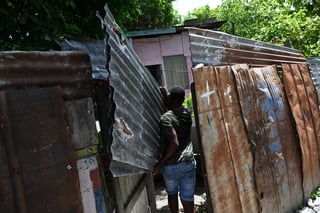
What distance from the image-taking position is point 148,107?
3016mm

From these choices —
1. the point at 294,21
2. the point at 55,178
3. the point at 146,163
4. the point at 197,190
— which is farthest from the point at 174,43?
the point at 55,178

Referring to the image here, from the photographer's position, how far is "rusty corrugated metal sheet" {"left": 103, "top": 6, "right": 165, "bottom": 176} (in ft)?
7.36

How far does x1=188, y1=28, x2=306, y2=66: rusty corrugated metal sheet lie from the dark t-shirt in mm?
592

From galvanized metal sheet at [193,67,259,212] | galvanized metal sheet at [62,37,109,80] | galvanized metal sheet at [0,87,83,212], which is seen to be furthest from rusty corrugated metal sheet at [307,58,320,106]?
galvanized metal sheet at [0,87,83,212]

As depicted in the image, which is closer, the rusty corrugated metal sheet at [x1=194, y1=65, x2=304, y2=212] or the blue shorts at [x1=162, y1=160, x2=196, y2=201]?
the rusty corrugated metal sheet at [x1=194, y1=65, x2=304, y2=212]

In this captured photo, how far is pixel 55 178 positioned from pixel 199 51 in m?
1.96

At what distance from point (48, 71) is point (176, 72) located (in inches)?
420

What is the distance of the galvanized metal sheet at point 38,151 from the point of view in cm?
186

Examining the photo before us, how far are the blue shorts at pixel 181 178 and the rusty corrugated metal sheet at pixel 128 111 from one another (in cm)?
50

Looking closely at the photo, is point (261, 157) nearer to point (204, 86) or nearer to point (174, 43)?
point (204, 86)

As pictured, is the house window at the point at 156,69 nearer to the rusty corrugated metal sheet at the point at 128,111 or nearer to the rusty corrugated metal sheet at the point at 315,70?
the rusty corrugated metal sheet at the point at 315,70

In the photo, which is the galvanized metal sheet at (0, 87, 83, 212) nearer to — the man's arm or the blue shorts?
the man's arm

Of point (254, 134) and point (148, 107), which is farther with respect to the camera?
point (254, 134)

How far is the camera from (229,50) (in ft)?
12.3
